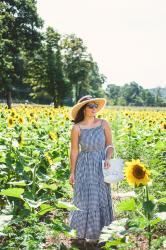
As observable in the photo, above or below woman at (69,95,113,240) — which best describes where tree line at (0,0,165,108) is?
above

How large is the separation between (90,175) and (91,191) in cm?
15

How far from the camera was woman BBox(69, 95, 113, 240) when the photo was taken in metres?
5.00

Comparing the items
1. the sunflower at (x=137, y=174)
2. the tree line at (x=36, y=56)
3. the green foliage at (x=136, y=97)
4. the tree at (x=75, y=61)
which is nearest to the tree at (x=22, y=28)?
the tree line at (x=36, y=56)

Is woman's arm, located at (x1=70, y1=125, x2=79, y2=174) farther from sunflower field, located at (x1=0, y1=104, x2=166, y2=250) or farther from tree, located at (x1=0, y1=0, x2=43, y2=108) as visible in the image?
tree, located at (x1=0, y1=0, x2=43, y2=108)

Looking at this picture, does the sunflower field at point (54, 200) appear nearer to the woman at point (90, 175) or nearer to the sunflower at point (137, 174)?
the sunflower at point (137, 174)

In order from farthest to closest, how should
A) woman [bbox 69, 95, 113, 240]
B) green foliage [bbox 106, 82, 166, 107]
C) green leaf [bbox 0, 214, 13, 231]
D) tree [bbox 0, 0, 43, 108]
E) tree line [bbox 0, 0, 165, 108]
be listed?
green foliage [bbox 106, 82, 166, 107]
tree [bbox 0, 0, 43, 108]
tree line [bbox 0, 0, 165, 108]
woman [bbox 69, 95, 113, 240]
green leaf [bbox 0, 214, 13, 231]

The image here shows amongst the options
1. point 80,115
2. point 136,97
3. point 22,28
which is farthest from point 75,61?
point 136,97

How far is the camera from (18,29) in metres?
36.1

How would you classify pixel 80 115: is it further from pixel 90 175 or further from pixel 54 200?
pixel 54 200

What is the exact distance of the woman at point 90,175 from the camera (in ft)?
16.4

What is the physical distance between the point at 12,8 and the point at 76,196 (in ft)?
103

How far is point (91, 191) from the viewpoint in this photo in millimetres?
5016

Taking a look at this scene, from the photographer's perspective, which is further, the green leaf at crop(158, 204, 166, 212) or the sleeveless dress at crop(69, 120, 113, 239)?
the sleeveless dress at crop(69, 120, 113, 239)

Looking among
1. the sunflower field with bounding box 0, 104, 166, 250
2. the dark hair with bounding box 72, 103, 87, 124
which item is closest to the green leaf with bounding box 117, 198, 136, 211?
the sunflower field with bounding box 0, 104, 166, 250
